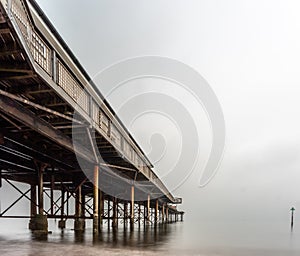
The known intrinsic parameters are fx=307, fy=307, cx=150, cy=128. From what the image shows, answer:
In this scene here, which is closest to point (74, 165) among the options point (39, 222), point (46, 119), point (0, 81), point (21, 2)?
point (39, 222)

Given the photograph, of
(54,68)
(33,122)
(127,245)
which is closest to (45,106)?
(33,122)

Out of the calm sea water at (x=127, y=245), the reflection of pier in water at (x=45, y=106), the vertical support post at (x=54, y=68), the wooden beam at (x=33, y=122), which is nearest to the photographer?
the reflection of pier in water at (x=45, y=106)

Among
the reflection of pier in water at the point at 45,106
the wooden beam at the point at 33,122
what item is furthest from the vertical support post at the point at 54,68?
the wooden beam at the point at 33,122

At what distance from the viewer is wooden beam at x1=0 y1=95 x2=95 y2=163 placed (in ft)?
30.1

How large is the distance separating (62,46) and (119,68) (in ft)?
14.2

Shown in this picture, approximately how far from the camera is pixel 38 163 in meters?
19.0

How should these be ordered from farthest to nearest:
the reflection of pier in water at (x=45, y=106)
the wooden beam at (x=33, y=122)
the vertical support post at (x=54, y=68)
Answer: the vertical support post at (x=54, y=68) < the wooden beam at (x=33, y=122) < the reflection of pier in water at (x=45, y=106)

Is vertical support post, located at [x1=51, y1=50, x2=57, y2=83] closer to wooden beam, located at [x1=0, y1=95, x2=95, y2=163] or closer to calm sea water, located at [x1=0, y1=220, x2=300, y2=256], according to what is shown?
wooden beam, located at [x1=0, y1=95, x2=95, y2=163]

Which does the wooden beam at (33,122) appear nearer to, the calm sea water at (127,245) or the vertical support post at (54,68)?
the vertical support post at (54,68)

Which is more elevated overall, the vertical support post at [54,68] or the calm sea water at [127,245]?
the vertical support post at [54,68]

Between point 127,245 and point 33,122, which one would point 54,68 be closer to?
point 33,122

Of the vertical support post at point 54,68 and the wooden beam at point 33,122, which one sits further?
the vertical support post at point 54,68

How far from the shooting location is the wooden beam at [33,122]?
916 cm

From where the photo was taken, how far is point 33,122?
10805 millimetres
